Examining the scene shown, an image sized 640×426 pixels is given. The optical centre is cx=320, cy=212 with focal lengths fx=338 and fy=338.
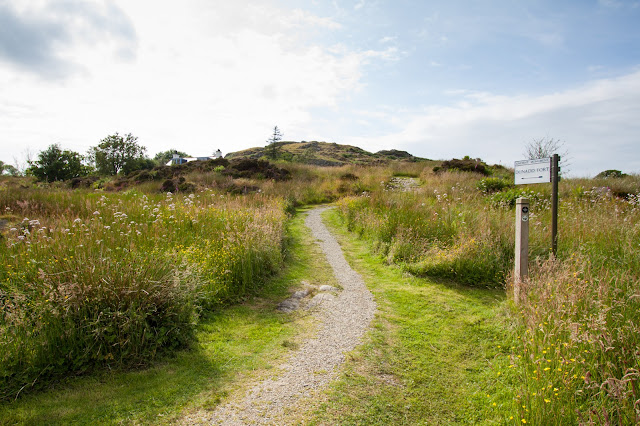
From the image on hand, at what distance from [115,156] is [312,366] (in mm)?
47108

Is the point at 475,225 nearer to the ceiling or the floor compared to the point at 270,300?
nearer to the ceiling

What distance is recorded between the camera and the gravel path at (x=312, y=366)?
9.76 ft

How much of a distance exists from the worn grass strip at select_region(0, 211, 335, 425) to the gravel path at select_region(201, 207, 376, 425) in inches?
9.0

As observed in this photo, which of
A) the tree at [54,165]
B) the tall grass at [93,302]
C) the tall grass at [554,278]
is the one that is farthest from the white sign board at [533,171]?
the tree at [54,165]

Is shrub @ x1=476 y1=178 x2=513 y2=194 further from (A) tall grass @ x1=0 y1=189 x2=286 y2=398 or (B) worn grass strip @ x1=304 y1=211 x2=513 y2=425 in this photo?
(A) tall grass @ x1=0 y1=189 x2=286 y2=398

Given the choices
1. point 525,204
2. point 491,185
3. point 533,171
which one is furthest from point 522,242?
point 491,185

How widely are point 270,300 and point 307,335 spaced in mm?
1578

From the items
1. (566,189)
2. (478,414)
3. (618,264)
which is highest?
(566,189)

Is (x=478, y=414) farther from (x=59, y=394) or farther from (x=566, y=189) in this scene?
(x=566, y=189)

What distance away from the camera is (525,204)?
5391 mm

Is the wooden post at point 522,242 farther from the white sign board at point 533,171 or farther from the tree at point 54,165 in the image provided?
the tree at point 54,165

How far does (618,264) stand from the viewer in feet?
19.2

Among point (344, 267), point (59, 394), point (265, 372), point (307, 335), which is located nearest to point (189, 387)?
point (265, 372)

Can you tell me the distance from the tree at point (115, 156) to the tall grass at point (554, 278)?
37816 mm
